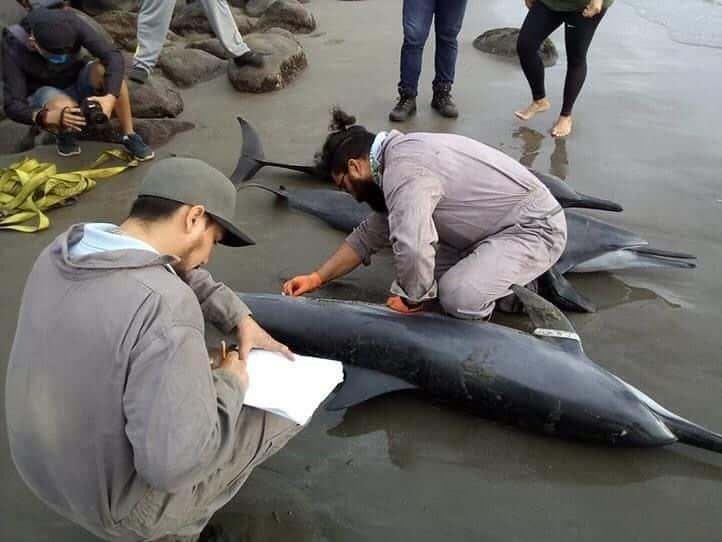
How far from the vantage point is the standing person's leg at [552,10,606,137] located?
6156 mm

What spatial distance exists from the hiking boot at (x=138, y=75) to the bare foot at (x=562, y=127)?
13.8ft

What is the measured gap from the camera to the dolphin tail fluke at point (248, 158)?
593cm

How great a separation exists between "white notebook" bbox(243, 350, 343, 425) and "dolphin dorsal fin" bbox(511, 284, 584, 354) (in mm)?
1341

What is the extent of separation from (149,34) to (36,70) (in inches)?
59.7

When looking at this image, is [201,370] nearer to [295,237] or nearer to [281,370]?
[281,370]

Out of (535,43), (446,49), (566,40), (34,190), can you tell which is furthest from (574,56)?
(34,190)

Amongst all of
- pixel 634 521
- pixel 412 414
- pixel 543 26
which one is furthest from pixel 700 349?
pixel 543 26

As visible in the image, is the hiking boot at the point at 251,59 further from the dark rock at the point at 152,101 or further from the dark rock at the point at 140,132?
the dark rock at the point at 140,132

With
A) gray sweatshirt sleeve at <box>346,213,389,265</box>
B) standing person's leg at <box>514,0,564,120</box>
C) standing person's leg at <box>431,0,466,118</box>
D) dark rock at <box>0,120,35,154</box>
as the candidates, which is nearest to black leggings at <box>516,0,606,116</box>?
standing person's leg at <box>514,0,564,120</box>

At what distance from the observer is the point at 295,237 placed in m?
5.18

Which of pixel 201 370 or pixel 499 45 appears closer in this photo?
pixel 201 370

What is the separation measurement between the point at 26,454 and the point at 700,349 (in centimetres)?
349

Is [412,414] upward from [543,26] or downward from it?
downward

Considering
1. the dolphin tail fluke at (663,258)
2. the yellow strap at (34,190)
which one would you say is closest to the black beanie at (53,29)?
the yellow strap at (34,190)
